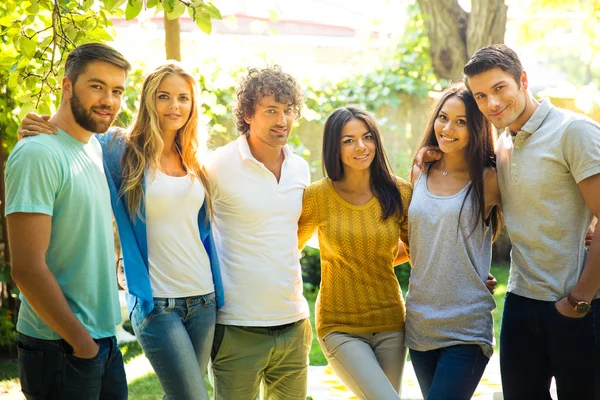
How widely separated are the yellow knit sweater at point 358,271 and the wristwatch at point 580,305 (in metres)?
0.82

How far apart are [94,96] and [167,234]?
0.70 metres

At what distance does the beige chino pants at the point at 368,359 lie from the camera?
3387 millimetres

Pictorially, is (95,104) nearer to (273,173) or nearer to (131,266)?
(131,266)

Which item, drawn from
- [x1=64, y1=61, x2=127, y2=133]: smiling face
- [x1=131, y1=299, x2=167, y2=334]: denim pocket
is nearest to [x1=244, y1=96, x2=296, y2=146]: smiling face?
[x1=64, y1=61, x2=127, y2=133]: smiling face

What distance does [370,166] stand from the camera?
3.80 m

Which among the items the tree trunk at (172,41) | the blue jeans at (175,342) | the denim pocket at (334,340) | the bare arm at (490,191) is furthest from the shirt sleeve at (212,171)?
the tree trunk at (172,41)

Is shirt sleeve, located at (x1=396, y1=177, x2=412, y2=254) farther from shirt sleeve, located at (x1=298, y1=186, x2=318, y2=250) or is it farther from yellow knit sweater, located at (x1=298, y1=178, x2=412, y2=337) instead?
shirt sleeve, located at (x1=298, y1=186, x2=318, y2=250)

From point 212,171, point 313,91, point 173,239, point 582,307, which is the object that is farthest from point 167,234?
point 313,91

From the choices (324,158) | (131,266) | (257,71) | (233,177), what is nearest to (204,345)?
(131,266)

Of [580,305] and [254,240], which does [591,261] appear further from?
[254,240]

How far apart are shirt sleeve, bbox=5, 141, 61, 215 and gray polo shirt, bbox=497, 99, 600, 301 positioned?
1.94 metres

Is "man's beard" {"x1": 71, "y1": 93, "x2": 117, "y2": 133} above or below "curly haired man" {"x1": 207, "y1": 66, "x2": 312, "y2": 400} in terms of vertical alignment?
above

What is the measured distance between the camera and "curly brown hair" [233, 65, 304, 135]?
3.66 metres

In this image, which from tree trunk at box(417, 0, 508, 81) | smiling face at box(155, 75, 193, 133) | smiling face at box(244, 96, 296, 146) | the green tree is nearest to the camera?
→ smiling face at box(155, 75, 193, 133)
